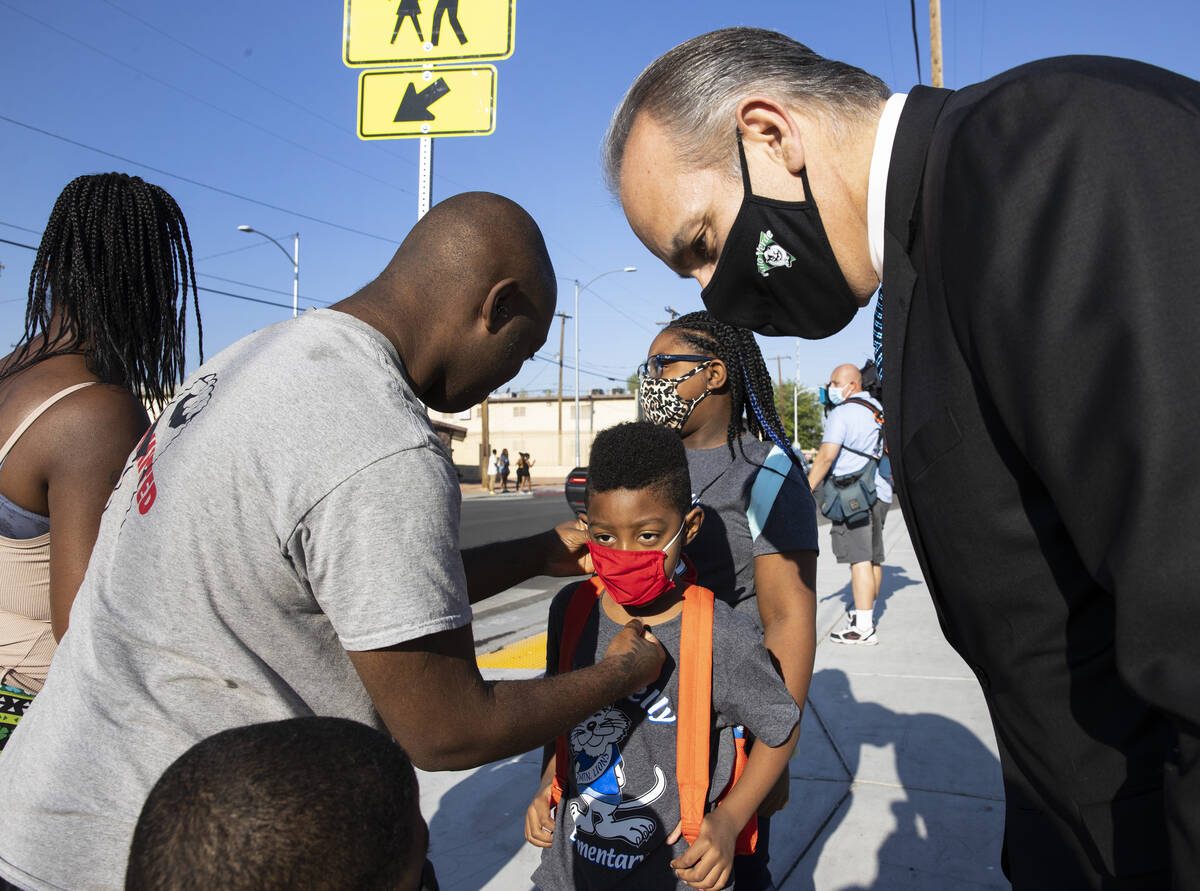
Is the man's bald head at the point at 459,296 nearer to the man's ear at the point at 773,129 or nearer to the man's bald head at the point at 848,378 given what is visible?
the man's ear at the point at 773,129

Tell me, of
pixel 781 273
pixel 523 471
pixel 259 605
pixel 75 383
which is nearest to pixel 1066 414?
pixel 781 273

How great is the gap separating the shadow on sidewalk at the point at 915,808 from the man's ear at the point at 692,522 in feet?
5.41

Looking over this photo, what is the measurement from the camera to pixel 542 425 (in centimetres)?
6644

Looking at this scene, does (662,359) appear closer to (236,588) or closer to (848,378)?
(236,588)

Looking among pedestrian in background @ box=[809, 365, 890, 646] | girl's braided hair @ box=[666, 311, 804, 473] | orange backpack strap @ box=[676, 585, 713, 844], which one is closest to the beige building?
pedestrian in background @ box=[809, 365, 890, 646]

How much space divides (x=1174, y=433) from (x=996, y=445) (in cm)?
24

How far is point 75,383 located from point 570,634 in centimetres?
133

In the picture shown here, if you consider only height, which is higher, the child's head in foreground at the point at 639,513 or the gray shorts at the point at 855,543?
the child's head in foreground at the point at 639,513

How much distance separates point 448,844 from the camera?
136 inches

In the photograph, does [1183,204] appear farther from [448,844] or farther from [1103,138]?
[448,844]

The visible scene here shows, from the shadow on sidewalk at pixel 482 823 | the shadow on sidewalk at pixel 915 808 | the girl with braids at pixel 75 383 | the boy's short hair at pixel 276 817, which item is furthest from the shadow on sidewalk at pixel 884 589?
the boy's short hair at pixel 276 817

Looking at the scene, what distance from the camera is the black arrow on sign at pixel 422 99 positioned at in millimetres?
4406

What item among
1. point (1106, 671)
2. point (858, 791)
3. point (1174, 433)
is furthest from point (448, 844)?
point (1174, 433)

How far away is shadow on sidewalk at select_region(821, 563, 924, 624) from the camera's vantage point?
7.64m
